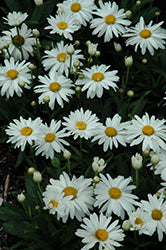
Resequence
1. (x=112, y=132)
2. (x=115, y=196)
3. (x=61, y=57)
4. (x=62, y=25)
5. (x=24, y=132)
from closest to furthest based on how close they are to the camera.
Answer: (x=115, y=196) < (x=24, y=132) < (x=112, y=132) < (x=61, y=57) < (x=62, y=25)

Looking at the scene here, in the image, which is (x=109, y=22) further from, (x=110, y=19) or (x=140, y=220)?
(x=140, y=220)

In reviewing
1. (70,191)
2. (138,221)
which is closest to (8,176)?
(70,191)

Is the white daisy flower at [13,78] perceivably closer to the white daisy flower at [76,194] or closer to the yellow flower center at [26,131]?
the yellow flower center at [26,131]

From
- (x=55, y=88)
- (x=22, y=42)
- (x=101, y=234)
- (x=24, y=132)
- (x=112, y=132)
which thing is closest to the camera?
(x=101, y=234)

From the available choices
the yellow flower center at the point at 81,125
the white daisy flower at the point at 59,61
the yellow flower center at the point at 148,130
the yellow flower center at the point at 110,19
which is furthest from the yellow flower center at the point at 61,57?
the yellow flower center at the point at 148,130

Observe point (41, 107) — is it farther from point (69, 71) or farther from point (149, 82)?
point (149, 82)

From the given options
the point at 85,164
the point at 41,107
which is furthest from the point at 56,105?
the point at 85,164
